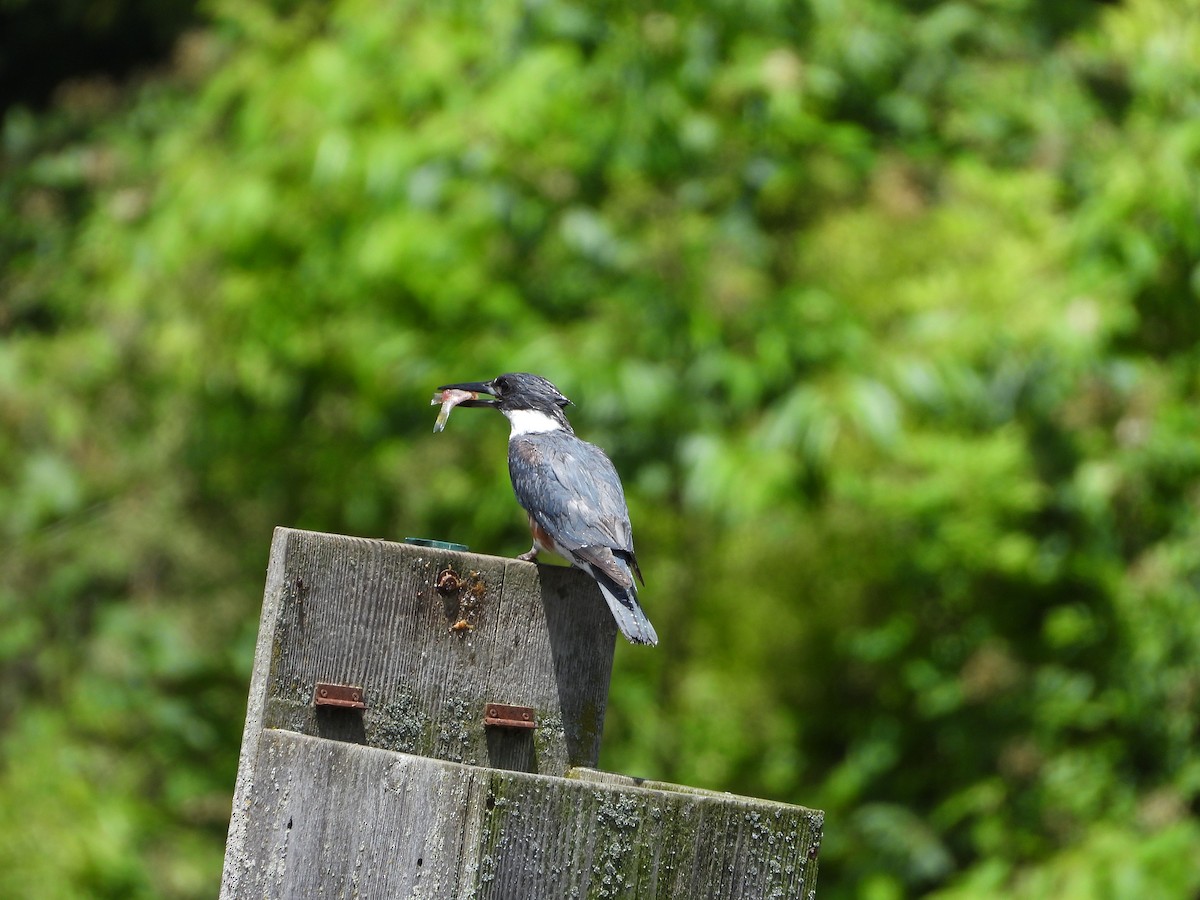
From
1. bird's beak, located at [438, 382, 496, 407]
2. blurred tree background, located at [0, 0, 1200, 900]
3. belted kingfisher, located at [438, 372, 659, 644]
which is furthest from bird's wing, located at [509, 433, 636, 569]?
blurred tree background, located at [0, 0, 1200, 900]

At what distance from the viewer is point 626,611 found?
7.62 feet

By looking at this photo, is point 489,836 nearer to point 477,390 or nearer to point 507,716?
point 507,716

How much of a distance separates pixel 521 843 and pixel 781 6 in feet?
13.5

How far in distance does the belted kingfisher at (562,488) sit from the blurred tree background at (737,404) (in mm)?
1129

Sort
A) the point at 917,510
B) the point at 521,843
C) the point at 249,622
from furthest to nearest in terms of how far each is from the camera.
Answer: the point at 249,622 → the point at 917,510 → the point at 521,843

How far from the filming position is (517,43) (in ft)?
16.9

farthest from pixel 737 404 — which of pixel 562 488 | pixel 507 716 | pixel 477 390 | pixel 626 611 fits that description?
pixel 507 716

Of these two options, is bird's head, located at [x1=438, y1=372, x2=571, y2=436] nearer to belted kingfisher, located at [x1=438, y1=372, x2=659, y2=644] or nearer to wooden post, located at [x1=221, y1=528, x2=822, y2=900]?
belted kingfisher, located at [x1=438, y1=372, x2=659, y2=644]

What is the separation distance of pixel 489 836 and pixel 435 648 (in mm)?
433

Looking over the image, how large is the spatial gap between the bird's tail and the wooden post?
26mm

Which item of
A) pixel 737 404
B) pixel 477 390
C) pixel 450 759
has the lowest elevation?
pixel 450 759

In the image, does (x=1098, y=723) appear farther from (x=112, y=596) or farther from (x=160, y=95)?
(x=160, y=95)

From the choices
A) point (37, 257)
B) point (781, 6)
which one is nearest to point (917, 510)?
point (781, 6)

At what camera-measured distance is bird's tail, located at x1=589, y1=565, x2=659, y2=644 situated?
226 cm
